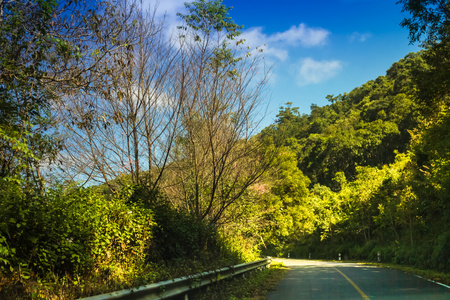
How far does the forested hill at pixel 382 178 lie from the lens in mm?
16797

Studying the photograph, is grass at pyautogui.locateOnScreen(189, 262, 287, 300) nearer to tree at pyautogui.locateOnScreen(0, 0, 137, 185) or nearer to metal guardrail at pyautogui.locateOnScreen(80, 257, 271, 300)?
metal guardrail at pyautogui.locateOnScreen(80, 257, 271, 300)

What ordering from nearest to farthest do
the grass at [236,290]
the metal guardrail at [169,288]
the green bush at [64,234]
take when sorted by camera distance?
1. the metal guardrail at [169,288]
2. the green bush at [64,234]
3. the grass at [236,290]

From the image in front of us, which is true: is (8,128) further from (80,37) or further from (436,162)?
(436,162)

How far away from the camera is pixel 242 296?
10.3m

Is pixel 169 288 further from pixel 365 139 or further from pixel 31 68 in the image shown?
pixel 365 139

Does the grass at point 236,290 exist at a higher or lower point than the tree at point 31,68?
lower

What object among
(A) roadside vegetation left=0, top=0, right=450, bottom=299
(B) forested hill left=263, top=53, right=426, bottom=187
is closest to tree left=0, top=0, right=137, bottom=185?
(A) roadside vegetation left=0, top=0, right=450, bottom=299

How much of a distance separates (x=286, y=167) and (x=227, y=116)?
26.3 m

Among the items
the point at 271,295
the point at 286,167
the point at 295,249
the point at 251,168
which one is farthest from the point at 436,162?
the point at 295,249

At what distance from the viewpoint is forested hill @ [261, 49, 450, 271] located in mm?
16797

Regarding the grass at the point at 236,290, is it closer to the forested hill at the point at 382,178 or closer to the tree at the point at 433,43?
the forested hill at the point at 382,178

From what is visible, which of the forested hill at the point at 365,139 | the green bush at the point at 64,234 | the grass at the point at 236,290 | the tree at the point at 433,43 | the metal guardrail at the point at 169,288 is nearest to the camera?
the metal guardrail at the point at 169,288

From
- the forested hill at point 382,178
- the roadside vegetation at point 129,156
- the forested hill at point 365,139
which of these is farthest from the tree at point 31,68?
the forested hill at point 365,139

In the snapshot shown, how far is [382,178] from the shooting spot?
41406mm
